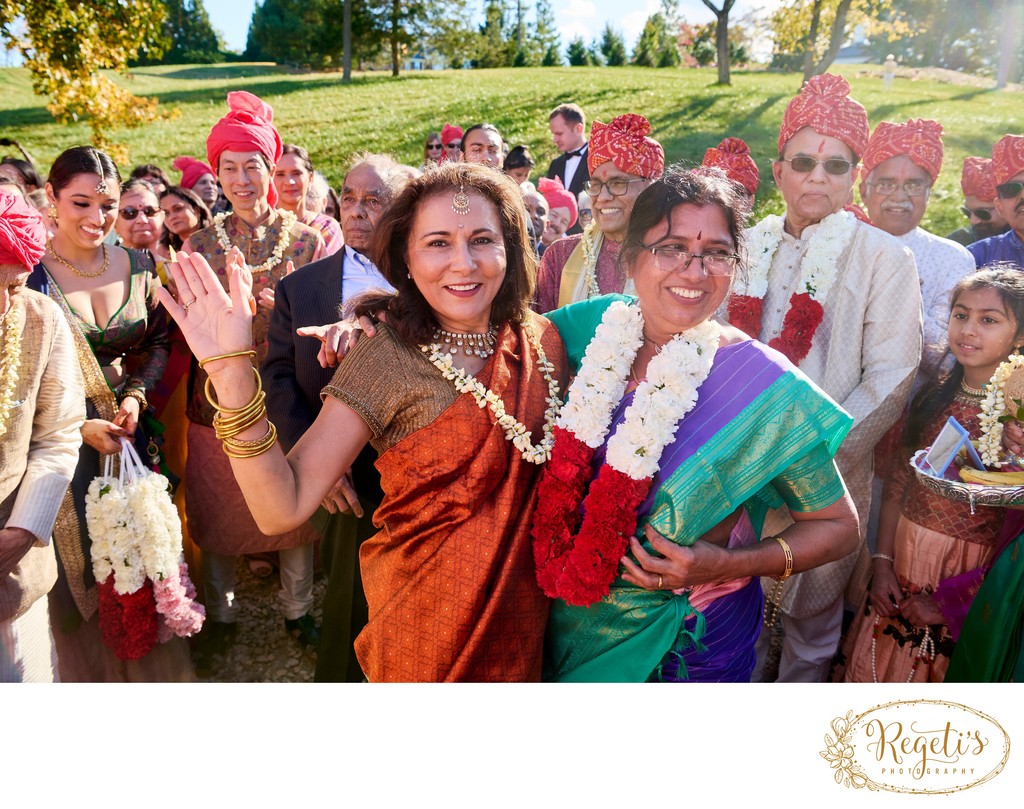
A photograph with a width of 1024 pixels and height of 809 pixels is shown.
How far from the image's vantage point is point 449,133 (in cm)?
693

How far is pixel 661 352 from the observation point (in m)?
2.11

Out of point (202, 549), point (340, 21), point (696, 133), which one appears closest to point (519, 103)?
point (696, 133)

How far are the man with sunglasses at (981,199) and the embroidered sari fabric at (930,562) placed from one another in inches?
87.4

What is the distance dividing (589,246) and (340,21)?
7.78 feet

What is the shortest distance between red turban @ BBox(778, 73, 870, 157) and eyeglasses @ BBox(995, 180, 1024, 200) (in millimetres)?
1166

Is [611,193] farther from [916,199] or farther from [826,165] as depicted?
[916,199]

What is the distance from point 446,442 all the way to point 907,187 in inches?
115

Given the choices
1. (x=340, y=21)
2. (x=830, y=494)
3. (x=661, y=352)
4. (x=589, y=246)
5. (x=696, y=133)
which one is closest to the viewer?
(x=830, y=494)

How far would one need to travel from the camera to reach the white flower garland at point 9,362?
2.38m

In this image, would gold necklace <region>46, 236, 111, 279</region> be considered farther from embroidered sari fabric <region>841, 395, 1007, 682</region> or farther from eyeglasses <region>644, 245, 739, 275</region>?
embroidered sari fabric <region>841, 395, 1007, 682</region>

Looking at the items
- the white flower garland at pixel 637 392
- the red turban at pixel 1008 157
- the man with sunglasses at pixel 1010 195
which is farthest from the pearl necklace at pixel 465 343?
the red turban at pixel 1008 157

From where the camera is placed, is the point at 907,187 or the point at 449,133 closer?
the point at 907,187
